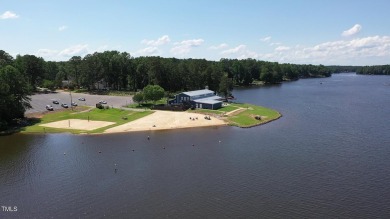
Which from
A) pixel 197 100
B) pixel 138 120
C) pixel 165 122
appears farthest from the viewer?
pixel 197 100

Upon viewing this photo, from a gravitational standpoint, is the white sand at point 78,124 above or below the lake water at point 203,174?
above

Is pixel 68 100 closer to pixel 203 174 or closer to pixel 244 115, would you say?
pixel 244 115

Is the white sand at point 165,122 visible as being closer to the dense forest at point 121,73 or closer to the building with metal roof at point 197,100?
the building with metal roof at point 197,100

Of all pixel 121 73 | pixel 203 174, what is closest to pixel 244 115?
pixel 203 174

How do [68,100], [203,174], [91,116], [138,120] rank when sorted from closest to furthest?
1. [203,174]
2. [138,120]
3. [91,116]
4. [68,100]

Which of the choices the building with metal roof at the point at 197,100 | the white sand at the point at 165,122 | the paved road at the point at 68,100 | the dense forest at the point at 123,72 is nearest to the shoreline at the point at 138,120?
the white sand at the point at 165,122
